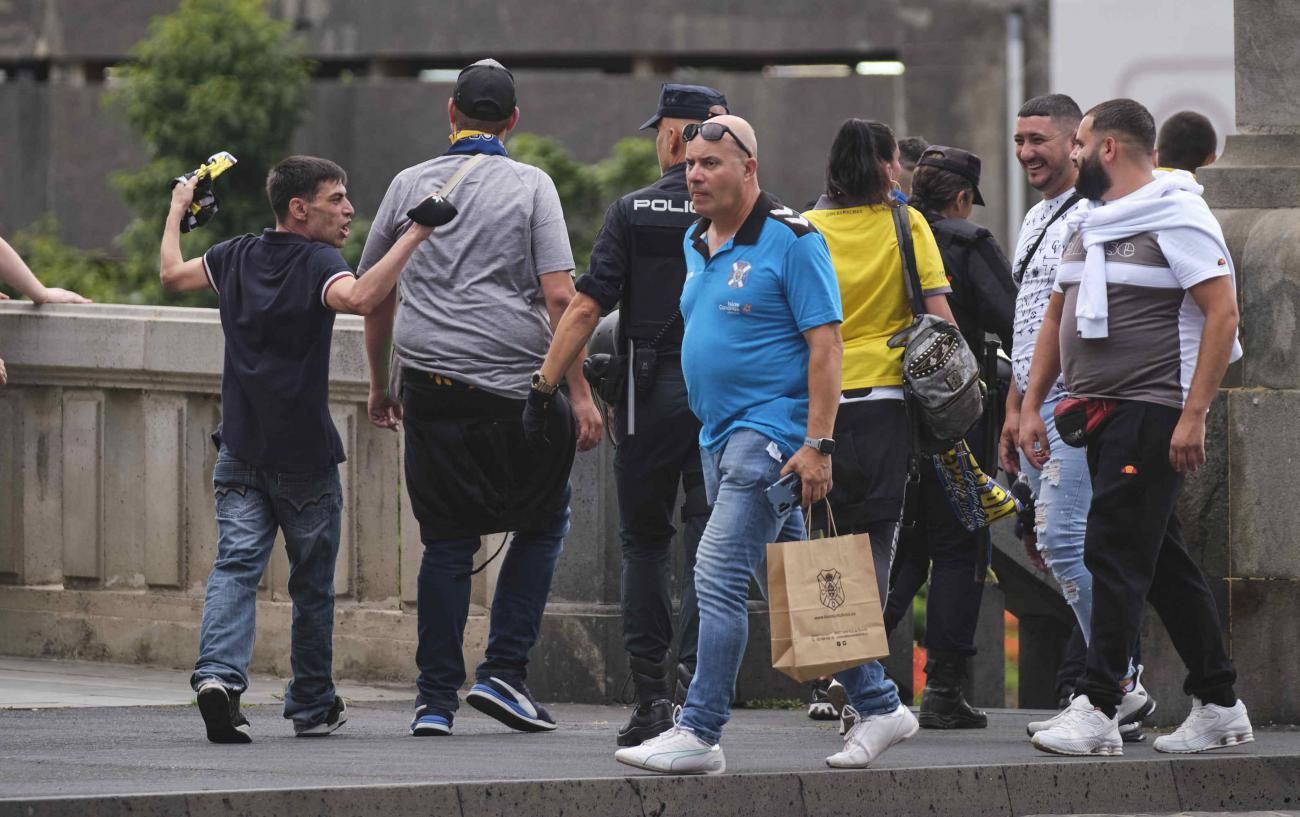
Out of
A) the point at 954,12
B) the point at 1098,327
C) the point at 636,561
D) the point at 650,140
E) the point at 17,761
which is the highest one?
the point at 954,12

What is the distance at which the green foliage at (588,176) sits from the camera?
30609 millimetres

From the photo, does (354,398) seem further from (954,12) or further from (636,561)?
(954,12)

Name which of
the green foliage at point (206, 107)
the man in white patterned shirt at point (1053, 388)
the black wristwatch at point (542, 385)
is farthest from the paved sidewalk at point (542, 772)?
the green foliage at point (206, 107)

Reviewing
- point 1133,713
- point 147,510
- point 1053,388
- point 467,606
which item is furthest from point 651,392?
point 147,510

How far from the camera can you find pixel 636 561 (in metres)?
6.67

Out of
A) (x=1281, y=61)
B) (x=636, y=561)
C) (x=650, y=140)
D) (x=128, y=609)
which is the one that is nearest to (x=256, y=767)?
(x=636, y=561)

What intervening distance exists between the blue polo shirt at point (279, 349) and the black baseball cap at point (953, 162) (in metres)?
2.04

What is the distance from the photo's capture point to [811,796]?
5.79 meters

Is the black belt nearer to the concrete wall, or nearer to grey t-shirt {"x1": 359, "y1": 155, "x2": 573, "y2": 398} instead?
grey t-shirt {"x1": 359, "y1": 155, "x2": 573, "y2": 398}

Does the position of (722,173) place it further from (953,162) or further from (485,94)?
(953,162)

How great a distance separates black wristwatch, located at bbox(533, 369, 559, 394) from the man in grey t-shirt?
0.33m

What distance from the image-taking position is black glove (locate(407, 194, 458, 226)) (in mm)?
6410

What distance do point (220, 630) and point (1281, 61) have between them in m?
4.04

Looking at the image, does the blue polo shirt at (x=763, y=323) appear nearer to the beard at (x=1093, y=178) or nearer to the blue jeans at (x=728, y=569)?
the blue jeans at (x=728, y=569)
